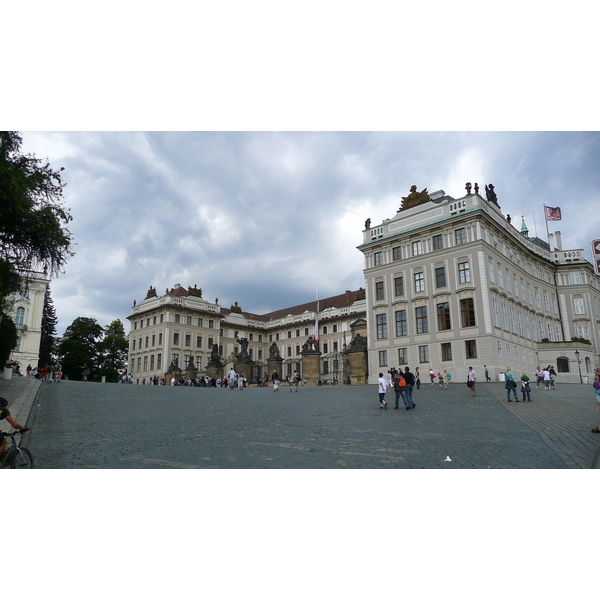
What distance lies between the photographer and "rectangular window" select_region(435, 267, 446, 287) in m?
45.4

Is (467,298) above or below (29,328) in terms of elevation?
below

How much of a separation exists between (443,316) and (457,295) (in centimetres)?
224

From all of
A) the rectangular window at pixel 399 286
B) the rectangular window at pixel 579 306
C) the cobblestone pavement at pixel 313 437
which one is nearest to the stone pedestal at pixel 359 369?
the rectangular window at pixel 399 286

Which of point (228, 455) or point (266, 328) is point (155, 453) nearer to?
point (228, 455)

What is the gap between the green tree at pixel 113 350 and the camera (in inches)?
3041

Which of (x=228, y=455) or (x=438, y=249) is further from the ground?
(x=438, y=249)

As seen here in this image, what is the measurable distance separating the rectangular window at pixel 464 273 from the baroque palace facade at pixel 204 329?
98.1ft

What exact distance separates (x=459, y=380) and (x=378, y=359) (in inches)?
352

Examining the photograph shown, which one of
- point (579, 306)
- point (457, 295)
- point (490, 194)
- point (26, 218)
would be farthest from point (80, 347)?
point (579, 306)

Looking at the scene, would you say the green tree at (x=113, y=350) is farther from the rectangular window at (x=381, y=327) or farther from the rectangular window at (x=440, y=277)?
the rectangular window at (x=440, y=277)

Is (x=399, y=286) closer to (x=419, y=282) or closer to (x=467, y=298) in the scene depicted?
(x=419, y=282)

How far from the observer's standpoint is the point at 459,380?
1652 inches

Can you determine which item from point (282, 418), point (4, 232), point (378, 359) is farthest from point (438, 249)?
point (4, 232)

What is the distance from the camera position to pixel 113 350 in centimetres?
8319
